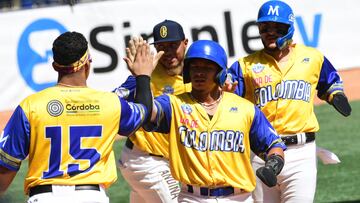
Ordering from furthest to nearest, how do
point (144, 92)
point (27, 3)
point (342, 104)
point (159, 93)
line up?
1. point (27, 3)
2. point (159, 93)
3. point (342, 104)
4. point (144, 92)

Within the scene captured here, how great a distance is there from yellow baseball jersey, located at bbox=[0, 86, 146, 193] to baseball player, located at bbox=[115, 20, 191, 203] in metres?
2.06

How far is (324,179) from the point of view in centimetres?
995

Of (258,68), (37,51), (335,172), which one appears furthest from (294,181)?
(37,51)

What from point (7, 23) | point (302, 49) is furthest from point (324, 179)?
point (7, 23)

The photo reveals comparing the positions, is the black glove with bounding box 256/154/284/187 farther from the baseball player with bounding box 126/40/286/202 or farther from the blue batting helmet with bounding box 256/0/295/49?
the blue batting helmet with bounding box 256/0/295/49

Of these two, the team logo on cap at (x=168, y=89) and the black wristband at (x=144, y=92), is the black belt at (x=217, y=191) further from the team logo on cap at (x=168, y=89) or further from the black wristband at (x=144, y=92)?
the team logo on cap at (x=168, y=89)

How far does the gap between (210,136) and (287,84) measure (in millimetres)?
1474

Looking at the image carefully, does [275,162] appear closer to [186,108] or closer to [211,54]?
[186,108]

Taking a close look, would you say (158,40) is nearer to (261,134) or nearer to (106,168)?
(261,134)

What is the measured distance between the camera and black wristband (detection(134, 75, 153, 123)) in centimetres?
556

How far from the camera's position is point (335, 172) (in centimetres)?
1015

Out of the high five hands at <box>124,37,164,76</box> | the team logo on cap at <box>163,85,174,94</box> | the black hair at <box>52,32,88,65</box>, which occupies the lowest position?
the team logo on cap at <box>163,85,174,94</box>

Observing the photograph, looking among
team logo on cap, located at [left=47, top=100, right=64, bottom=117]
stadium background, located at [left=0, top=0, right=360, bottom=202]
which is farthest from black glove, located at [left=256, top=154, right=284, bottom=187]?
stadium background, located at [left=0, top=0, right=360, bottom=202]

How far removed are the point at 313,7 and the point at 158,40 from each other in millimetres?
7552
